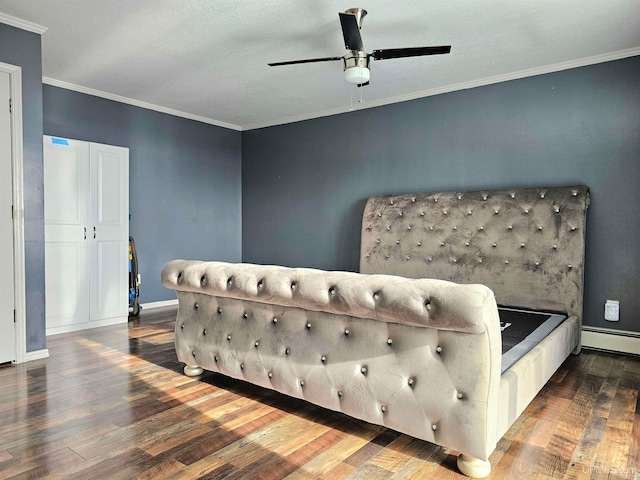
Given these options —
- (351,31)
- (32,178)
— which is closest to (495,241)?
(351,31)

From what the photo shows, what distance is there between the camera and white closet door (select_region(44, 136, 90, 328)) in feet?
13.6

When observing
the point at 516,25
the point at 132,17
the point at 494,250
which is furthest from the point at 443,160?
the point at 132,17

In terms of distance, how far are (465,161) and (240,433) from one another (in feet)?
10.9

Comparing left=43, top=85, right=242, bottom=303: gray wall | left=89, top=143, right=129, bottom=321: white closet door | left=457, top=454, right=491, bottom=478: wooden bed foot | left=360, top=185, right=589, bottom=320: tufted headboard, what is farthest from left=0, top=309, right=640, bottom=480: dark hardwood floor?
left=43, top=85, right=242, bottom=303: gray wall

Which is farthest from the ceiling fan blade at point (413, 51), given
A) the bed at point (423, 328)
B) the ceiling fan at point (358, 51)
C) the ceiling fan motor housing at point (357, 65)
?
the bed at point (423, 328)

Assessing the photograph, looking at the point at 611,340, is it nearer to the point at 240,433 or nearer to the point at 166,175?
the point at 240,433

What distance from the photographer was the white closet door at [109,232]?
4.46m

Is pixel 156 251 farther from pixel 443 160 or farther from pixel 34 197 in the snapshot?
pixel 443 160

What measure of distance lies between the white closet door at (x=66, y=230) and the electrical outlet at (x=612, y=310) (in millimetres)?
4750

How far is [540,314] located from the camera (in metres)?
3.40

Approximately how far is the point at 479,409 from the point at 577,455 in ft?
2.12

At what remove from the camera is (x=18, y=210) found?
3.22 m

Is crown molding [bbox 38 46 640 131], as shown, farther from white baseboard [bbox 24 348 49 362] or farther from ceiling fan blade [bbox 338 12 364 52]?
white baseboard [bbox 24 348 49 362]

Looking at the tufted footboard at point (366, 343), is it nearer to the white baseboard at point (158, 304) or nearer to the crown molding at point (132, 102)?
the white baseboard at point (158, 304)
